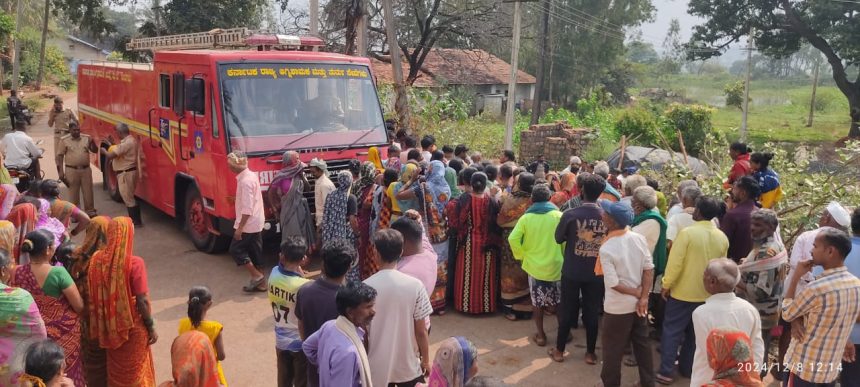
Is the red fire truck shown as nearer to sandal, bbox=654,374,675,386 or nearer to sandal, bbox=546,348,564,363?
sandal, bbox=546,348,564,363

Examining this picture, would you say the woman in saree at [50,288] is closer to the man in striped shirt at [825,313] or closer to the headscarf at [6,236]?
the headscarf at [6,236]

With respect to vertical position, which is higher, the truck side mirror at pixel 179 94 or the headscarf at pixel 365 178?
the truck side mirror at pixel 179 94

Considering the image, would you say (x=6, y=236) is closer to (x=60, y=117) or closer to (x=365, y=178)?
(x=365, y=178)

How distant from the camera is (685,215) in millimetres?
5566

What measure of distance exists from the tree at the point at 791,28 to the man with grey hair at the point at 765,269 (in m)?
27.2

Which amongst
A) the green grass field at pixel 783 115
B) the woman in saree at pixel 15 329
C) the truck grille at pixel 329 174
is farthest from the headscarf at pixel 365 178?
the green grass field at pixel 783 115

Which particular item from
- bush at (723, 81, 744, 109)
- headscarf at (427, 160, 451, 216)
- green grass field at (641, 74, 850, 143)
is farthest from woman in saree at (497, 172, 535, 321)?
bush at (723, 81, 744, 109)

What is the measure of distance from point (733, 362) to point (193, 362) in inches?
102

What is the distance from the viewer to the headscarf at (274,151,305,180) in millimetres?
6945

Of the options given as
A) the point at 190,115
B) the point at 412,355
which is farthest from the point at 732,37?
the point at 412,355

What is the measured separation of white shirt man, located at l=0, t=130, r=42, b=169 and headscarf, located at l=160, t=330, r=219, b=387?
24.0 ft

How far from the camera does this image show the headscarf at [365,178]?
6.85 metres

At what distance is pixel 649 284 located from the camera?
461 cm

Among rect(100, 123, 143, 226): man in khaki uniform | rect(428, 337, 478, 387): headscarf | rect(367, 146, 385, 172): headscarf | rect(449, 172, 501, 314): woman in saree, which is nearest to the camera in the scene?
rect(428, 337, 478, 387): headscarf
